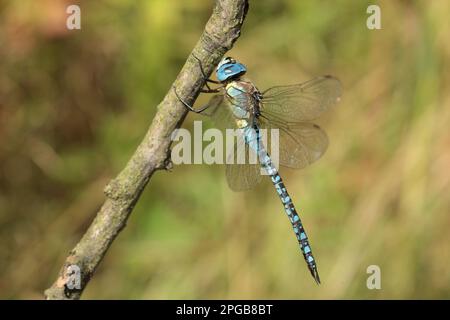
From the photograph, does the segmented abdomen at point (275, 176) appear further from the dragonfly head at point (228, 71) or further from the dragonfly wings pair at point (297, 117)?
the dragonfly head at point (228, 71)

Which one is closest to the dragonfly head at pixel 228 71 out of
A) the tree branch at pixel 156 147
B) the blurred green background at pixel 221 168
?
the tree branch at pixel 156 147

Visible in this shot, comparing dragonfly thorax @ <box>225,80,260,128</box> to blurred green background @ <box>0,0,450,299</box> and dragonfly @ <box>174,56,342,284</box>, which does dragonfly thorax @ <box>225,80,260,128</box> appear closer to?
dragonfly @ <box>174,56,342,284</box>

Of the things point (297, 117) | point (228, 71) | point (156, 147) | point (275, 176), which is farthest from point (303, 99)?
point (156, 147)

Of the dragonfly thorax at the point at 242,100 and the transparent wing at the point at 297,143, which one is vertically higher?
the dragonfly thorax at the point at 242,100

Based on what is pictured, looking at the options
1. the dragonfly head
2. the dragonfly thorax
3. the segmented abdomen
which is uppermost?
the dragonfly head

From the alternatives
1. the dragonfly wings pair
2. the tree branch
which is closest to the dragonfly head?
the dragonfly wings pair
